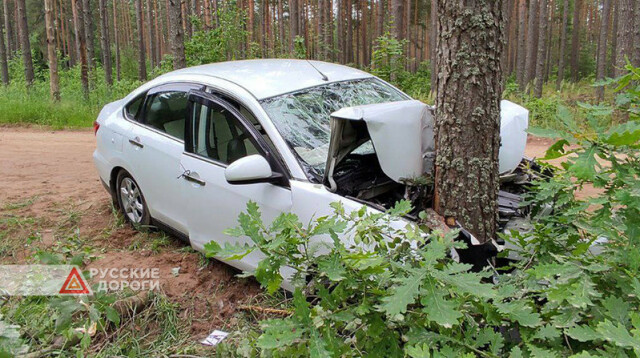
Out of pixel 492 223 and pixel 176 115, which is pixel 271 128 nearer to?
pixel 176 115

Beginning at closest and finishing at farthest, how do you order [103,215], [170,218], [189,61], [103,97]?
[170,218]
[103,215]
[189,61]
[103,97]

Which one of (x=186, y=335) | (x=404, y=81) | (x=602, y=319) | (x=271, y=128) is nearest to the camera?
(x=602, y=319)

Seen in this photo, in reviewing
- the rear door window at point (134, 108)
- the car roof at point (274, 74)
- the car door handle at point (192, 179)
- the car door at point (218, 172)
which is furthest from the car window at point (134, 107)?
the car door handle at point (192, 179)

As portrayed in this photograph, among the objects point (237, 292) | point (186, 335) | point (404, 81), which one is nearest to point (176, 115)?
point (237, 292)

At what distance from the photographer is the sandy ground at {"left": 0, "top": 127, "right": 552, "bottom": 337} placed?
3.86 metres

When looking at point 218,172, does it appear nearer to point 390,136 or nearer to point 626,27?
point 390,136

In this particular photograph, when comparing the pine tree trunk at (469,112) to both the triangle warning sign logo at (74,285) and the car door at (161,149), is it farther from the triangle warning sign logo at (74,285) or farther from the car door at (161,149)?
the triangle warning sign logo at (74,285)

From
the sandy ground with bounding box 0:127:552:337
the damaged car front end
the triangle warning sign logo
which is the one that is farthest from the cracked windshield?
the triangle warning sign logo

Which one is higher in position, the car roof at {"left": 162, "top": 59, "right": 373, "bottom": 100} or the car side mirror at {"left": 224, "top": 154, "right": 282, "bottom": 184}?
the car roof at {"left": 162, "top": 59, "right": 373, "bottom": 100}

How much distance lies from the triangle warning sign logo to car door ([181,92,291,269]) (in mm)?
938

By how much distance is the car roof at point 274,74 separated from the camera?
13.3ft

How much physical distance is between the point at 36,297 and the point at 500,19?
148 inches

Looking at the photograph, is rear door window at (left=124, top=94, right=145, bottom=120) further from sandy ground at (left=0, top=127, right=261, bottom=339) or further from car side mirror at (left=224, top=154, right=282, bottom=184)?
car side mirror at (left=224, top=154, right=282, bottom=184)

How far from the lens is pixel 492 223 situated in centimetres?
A: 295
